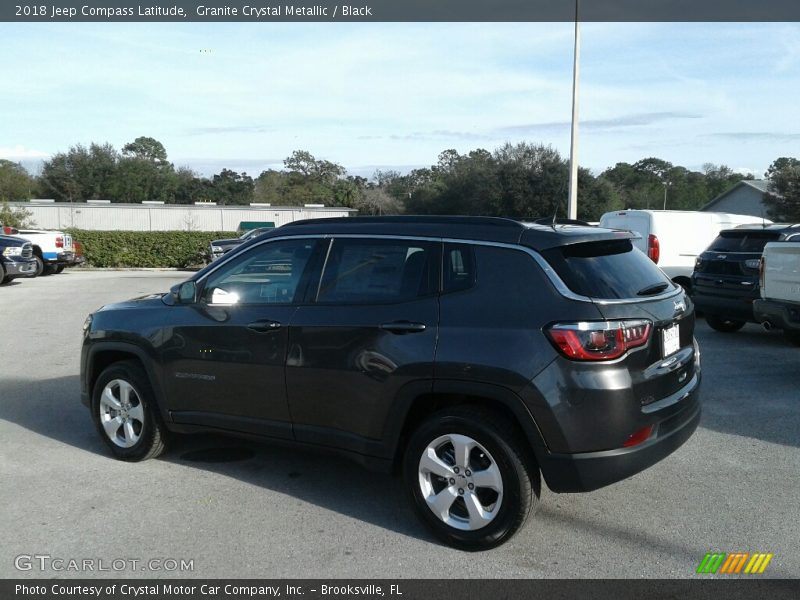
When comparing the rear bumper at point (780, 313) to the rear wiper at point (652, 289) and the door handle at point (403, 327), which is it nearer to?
the rear wiper at point (652, 289)

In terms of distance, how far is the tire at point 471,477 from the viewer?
4.14 metres

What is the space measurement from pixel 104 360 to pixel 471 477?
3281 mm

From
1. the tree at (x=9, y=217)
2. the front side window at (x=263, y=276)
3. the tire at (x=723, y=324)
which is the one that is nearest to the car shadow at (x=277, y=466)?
the front side window at (x=263, y=276)

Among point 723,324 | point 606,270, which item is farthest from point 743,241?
point 606,270

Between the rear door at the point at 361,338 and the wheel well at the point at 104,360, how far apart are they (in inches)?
66.4

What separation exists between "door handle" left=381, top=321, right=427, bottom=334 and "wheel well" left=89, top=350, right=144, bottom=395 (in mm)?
2321

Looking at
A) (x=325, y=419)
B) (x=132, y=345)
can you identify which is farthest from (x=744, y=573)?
(x=132, y=345)

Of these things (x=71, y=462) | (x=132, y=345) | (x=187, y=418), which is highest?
(x=132, y=345)

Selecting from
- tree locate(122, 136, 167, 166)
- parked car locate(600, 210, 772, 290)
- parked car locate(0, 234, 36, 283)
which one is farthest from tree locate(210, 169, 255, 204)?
parked car locate(600, 210, 772, 290)

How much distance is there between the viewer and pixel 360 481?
5.41 meters

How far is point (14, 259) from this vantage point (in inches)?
791

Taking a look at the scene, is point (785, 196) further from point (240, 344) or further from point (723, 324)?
point (240, 344)

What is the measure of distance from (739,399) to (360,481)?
4.23 meters
